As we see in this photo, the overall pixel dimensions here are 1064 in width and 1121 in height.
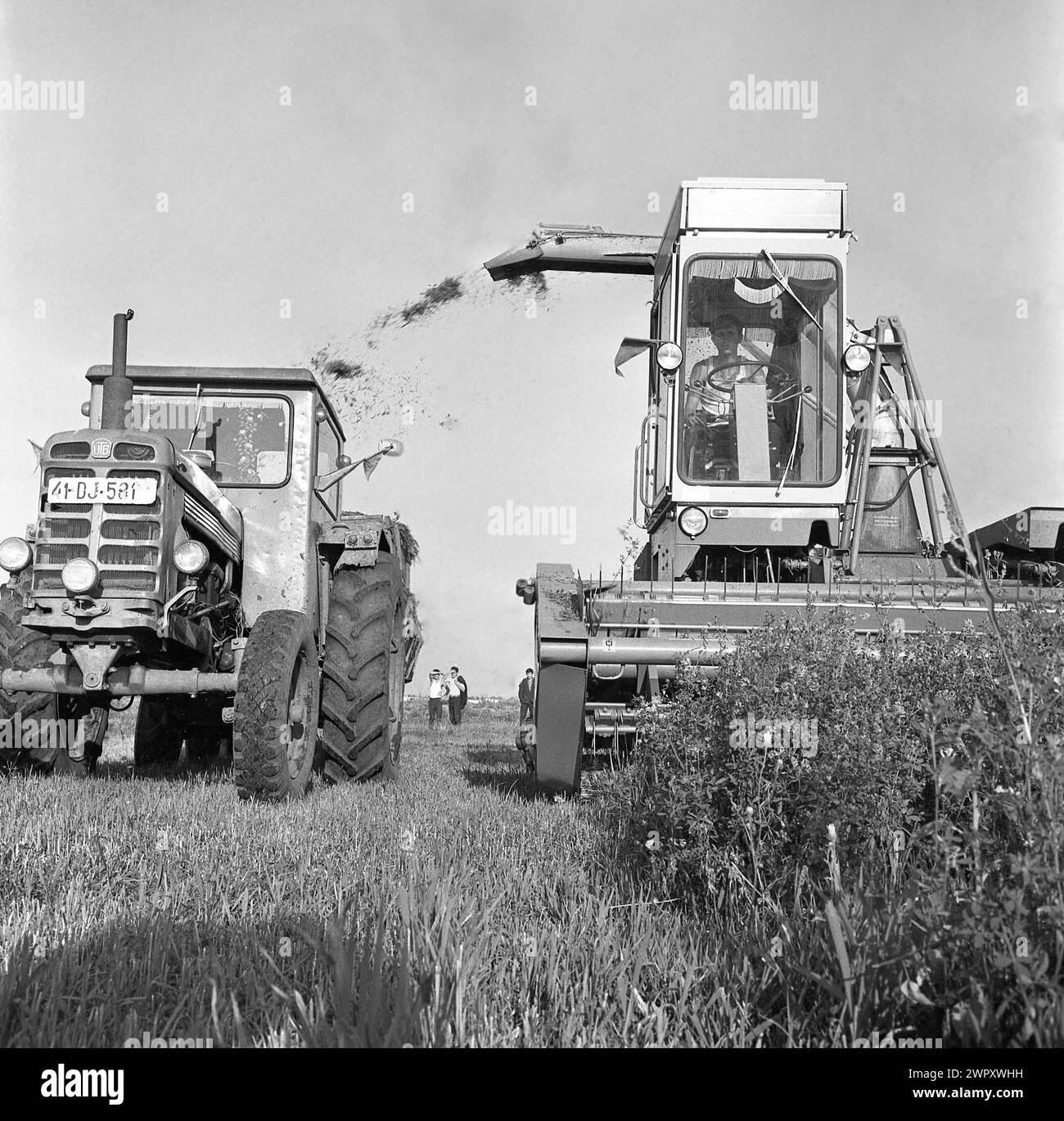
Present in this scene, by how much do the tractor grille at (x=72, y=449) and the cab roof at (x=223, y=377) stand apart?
180 cm

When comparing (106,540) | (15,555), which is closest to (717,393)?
(106,540)

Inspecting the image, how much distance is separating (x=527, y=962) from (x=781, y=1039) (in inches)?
23.6

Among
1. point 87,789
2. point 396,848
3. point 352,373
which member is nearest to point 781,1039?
point 396,848

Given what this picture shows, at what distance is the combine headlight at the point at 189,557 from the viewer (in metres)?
5.75

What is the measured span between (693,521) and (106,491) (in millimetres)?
3617

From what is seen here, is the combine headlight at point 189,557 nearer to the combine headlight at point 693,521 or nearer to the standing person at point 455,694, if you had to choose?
the combine headlight at point 693,521

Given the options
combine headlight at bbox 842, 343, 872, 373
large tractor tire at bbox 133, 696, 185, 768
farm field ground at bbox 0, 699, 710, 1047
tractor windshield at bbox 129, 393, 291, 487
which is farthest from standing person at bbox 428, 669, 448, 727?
farm field ground at bbox 0, 699, 710, 1047

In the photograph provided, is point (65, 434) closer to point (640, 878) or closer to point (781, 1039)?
point (640, 878)

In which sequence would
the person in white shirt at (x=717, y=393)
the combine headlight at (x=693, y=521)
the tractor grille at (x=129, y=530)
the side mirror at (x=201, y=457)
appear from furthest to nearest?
1. the person in white shirt at (x=717, y=393)
2. the combine headlight at (x=693, y=521)
3. the side mirror at (x=201, y=457)
4. the tractor grille at (x=129, y=530)

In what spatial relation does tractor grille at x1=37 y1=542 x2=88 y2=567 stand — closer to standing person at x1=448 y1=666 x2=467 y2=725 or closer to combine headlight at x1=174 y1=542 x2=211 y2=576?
combine headlight at x1=174 y1=542 x2=211 y2=576

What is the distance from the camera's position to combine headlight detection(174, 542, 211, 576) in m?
5.75

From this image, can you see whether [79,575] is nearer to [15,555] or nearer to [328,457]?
[15,555]

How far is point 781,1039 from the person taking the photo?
198 centimetres

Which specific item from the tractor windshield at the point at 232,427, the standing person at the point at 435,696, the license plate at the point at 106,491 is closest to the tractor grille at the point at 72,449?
the license plate at the point at 106,491
